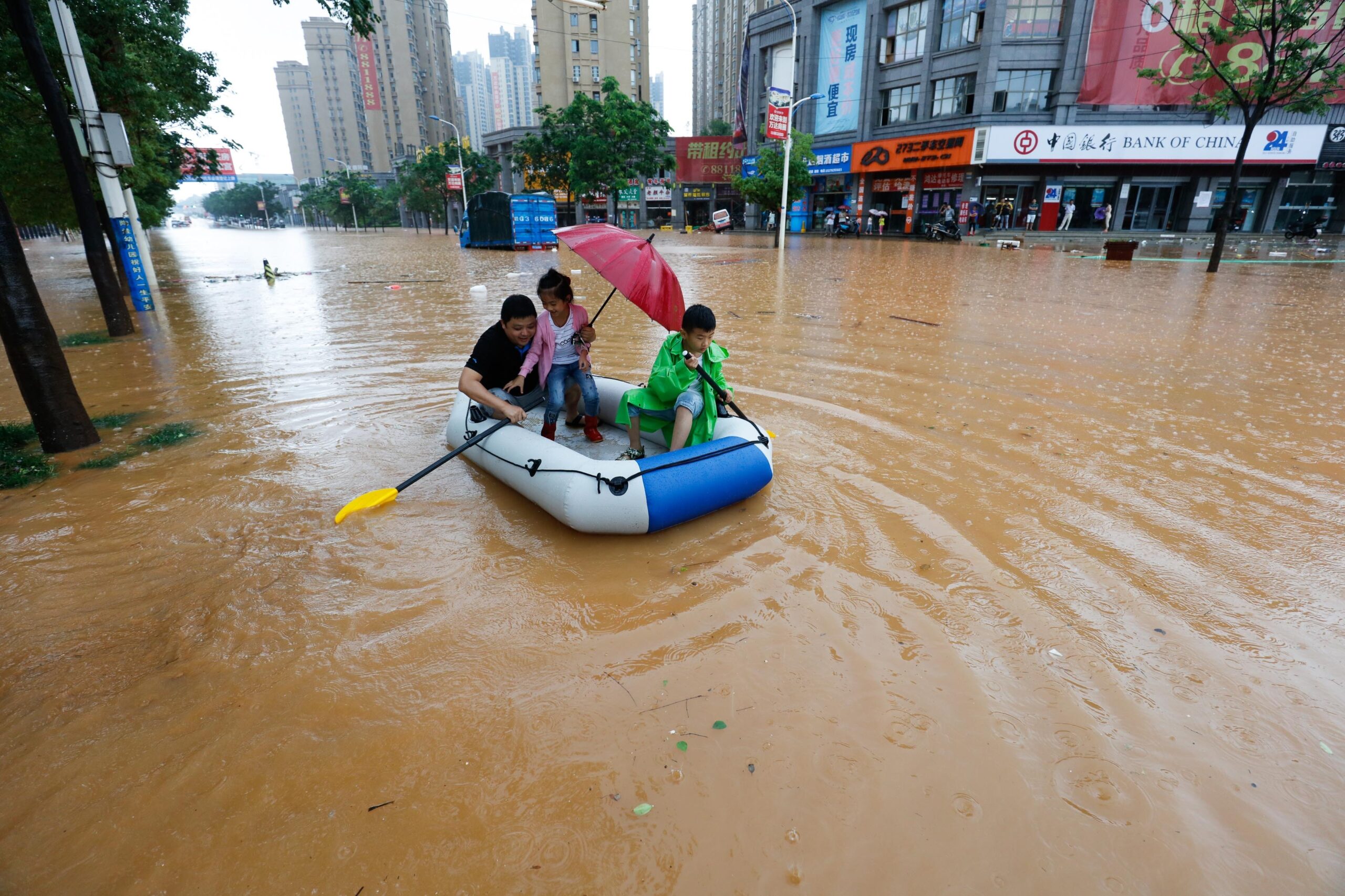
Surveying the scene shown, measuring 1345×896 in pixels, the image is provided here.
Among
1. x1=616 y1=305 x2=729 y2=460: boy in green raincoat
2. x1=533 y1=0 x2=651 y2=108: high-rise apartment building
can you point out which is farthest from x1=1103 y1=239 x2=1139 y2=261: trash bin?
x1=533 y1=0 x2=651 y2=108: high-rise apartment building

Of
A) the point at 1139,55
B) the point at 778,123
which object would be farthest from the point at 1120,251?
the point at 1139,55

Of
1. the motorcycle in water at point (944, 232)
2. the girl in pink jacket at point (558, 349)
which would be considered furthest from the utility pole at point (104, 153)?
the motorcycle in water at point (944, 232)

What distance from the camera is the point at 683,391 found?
4480mm

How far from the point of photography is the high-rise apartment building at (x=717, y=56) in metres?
91.8

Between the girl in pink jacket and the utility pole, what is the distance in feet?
29.9

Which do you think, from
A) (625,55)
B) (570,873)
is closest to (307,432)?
(570,873)

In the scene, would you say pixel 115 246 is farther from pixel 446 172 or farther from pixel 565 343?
pixel 446 172

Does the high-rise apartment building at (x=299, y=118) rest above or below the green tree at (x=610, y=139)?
above

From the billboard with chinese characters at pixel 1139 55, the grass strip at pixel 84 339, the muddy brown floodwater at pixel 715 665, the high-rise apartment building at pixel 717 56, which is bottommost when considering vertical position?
the muddy brown floodwater at pixel 715 665

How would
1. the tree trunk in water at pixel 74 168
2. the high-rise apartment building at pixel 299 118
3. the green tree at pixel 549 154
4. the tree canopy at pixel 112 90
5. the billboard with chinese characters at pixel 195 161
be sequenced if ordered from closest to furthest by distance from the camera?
the tree trunk in water at pixel 74 168, the tree canopy at pixel 112 90, the billboard with chinese characters at pixel 195 161, the green tree at pixel 549 154, the high-rise apartment building at pixel 299 118

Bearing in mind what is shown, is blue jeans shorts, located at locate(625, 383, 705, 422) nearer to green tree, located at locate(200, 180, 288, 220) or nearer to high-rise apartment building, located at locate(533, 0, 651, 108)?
high-rise apartment building, located at locate(533, 0, 651, 108)

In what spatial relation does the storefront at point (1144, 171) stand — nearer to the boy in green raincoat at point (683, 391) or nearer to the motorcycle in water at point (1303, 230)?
the motorcycle in water at point (1303, 230)

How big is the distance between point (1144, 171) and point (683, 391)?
36.1 m

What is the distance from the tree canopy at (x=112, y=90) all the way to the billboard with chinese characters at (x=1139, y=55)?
33412 millimetres
